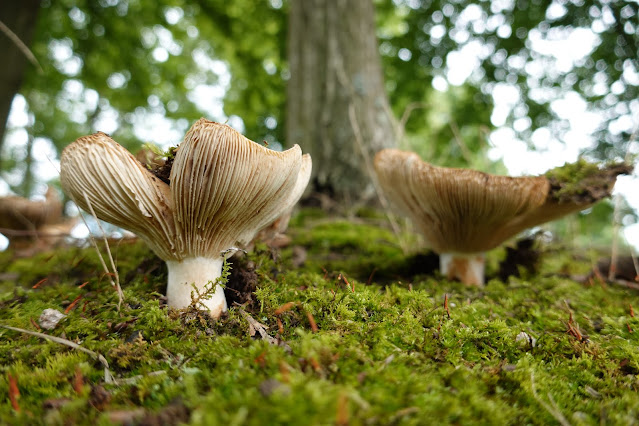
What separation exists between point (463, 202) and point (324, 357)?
63.8 inches

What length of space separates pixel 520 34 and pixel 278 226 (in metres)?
6.70

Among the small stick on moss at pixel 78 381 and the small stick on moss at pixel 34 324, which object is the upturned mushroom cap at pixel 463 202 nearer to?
the small stick on moss at pixel 78 381

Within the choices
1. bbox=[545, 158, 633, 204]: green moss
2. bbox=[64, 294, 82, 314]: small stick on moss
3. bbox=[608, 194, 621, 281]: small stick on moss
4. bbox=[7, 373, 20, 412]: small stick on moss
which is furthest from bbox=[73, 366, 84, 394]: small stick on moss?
bbox=[608, 194, 621, 281]: small stick on moss

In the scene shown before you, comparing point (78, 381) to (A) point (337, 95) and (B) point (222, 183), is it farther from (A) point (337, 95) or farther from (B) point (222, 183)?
(A) point (337, 95)

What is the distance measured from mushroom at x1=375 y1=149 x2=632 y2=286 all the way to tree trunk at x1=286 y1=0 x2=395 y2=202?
2489mm

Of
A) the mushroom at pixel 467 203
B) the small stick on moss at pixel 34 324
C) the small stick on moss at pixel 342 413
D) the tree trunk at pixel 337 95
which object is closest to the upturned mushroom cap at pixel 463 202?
the mushroom at pixel 467 203

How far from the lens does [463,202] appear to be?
2.54 m

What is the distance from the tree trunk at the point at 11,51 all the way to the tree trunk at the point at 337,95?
4379 millimetres

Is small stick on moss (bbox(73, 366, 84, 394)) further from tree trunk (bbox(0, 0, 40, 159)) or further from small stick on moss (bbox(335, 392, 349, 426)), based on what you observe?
tree trunk (bbox(0, 0, 40, 159))

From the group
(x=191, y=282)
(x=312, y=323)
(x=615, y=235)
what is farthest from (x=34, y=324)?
(x=615, y=235)

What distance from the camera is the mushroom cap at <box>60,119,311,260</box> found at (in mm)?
1723

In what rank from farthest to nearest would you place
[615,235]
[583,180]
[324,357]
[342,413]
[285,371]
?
[615,235] < [583,180] < [324,357] < [285,371] < [342,413]

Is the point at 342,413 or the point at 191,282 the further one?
the point at 191,282

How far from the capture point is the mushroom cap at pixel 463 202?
94.4 inches
